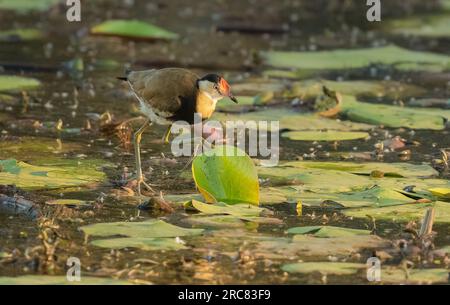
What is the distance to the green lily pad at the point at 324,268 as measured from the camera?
6.05 m

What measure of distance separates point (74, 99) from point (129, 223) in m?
4.59

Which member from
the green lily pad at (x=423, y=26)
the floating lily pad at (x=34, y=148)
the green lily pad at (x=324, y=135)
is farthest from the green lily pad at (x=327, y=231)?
the green lily pad at (x=423, y=26)

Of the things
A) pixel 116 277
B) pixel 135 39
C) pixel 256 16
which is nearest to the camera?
pixel 116 277

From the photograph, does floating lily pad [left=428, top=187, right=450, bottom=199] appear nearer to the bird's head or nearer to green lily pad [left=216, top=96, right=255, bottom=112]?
the bird's head

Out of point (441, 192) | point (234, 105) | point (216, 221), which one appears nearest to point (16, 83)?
point (234, 105)

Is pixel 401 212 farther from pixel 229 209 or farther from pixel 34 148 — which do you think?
pixel 34 148

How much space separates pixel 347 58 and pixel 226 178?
242 inches

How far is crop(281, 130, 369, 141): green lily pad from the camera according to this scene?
9.46 metres

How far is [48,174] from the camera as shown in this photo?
7.82m

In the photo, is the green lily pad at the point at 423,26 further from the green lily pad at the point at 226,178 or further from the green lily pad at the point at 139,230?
the green lily pad at the point at 139,230

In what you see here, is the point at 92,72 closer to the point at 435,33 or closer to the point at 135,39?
the point at 135,39

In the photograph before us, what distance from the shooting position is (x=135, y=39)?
14555 millimetres

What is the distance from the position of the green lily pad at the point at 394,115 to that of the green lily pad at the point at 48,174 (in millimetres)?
2810

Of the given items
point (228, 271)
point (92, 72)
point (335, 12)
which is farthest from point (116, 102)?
point (335, 12)
